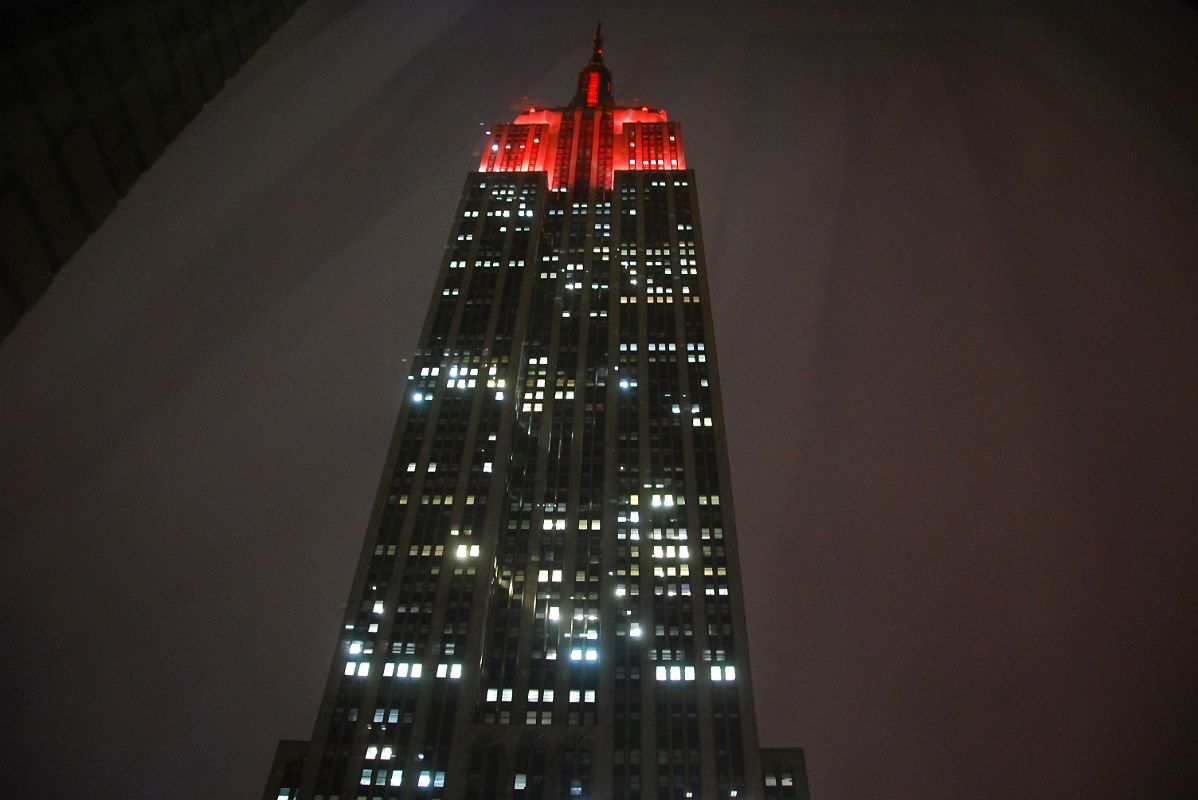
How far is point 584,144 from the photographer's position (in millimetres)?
131375

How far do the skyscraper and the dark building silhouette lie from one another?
63.9 metres

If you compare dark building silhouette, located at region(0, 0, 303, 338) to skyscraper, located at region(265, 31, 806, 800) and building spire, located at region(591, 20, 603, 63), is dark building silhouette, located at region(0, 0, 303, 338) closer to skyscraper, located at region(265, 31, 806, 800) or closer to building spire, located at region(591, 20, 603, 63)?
skyscraper, located at region(265, 31, 806, 800)

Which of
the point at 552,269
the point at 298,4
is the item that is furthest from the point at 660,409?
the point at 298,4

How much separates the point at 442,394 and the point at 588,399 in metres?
18.2

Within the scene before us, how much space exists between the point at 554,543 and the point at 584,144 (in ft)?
244

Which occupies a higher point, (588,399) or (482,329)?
(482,329)

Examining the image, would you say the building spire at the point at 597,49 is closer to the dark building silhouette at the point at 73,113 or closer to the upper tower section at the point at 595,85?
the upper tower section at the point at 595,85

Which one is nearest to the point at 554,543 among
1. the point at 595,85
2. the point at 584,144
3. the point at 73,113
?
the point at 584,144

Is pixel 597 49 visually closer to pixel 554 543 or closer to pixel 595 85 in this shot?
pixel 595 85

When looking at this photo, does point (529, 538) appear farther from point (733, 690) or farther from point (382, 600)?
point (733, 690)

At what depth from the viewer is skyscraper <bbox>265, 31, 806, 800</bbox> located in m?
68.3

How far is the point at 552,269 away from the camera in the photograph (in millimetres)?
114438

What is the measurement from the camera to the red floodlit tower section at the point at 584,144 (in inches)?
5030

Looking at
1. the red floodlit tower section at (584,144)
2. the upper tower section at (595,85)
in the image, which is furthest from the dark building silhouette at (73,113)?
the upper tower section at (595,85)
